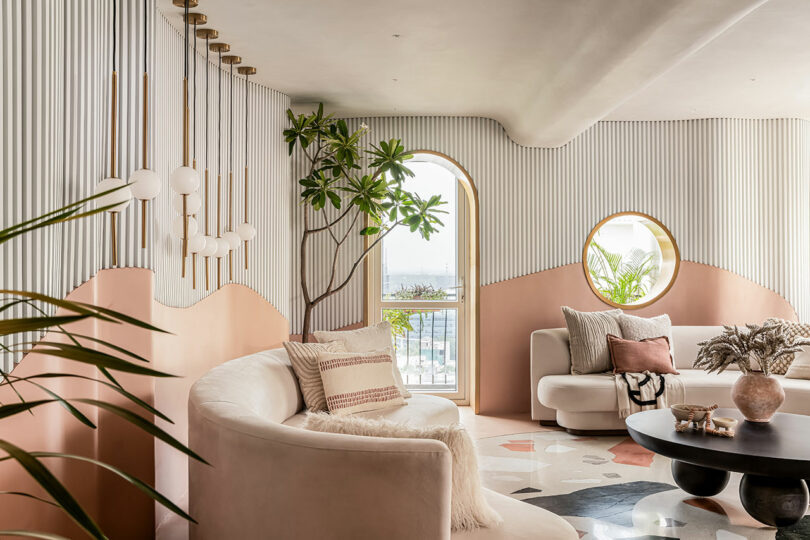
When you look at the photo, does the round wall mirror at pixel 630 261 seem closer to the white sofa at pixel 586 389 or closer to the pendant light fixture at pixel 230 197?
the white sofa at pixel 586 389

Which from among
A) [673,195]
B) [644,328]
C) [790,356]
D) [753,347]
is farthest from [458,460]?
[673,195]

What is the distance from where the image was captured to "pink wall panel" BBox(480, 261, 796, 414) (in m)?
6.07

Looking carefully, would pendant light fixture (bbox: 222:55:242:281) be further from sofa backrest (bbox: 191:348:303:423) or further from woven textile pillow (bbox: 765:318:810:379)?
woven textile pillow (bbox: 765:318:810:379)

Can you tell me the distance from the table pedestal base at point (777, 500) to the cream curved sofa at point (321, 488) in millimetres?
1608

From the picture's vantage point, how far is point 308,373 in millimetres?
3709

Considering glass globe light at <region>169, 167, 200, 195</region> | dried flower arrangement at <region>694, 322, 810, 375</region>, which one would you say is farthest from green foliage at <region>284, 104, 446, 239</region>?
dried flower arrangement at <region>694, 322, 810, 375</region>

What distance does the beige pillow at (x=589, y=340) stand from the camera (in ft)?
17.6

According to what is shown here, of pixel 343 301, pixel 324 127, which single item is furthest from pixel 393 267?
pixel 324 127

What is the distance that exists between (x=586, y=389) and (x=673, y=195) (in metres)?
2.38

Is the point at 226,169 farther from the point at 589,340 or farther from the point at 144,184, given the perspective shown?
the point at 589,340

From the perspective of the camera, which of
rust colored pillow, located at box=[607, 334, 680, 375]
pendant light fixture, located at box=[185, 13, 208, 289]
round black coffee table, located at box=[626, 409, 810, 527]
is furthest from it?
rust colored pillow, located at box=[607, 334, 680, 375]

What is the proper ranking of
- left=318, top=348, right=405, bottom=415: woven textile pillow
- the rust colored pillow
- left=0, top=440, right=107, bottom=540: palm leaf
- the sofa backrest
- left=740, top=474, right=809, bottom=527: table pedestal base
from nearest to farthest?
left=0, top=440, right=107, bottom=540: palm leaf < the sofa backrest < left=740, top=474, right=809, bottom=527: table pedestal base < left=318, top=348, right=405, bottom=415: woven textile pillow < the rust colored pillow

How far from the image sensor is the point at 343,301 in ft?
20.0

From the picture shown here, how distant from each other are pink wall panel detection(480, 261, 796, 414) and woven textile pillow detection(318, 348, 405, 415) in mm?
2321
